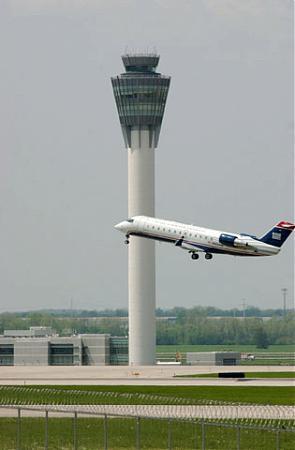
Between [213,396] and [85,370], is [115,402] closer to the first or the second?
[213,396]

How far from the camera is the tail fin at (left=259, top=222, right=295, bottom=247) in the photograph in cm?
17350

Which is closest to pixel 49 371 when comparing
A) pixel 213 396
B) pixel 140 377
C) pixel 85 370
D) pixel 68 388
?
pixel 85 370

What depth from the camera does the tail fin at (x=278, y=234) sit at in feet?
569

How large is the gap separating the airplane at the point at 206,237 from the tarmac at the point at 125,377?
14.4 metres

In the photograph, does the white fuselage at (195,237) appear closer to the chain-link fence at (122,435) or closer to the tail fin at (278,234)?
the tail fin at (278,234)

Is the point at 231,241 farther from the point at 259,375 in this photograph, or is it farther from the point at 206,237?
the point at 259,375

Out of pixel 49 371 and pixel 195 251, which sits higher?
pixel 195 251

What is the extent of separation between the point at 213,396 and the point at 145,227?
69.8 metres

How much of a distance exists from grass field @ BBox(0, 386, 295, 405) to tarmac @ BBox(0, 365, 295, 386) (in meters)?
8.01

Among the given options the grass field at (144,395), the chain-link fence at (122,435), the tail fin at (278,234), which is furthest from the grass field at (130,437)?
the tail fin at (278,234)

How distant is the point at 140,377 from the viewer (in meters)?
158

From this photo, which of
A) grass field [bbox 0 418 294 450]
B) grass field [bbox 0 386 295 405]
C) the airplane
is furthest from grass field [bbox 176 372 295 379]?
grass field [bbox 0 418 294 450]

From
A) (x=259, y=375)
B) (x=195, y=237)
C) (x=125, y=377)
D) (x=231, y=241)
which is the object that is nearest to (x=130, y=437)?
(x=125, y=377)

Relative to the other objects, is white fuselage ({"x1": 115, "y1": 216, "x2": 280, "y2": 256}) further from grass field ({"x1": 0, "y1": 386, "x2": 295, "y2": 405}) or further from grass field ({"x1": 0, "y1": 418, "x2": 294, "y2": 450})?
grass field ({"x1": 0, "y1": 418, "x2": 294, "y2": 450})
